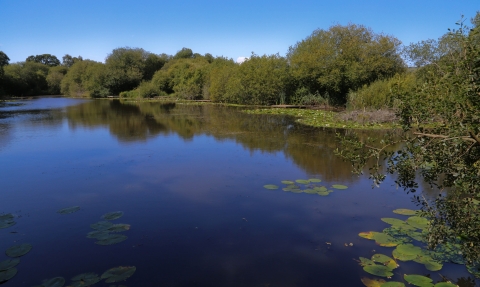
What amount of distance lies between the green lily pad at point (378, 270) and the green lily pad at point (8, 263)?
193 inches

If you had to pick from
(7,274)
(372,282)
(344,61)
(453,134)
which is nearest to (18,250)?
(7,274)

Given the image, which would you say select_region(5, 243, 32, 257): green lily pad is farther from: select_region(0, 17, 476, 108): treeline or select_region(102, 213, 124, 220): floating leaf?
select_region(0, 17, 476, 108): treeline

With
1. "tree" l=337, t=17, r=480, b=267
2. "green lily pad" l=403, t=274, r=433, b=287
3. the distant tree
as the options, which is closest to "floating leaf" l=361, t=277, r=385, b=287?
"green lily pad" l=403, t=274, r=433, b=287

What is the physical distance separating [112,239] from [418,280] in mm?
4544

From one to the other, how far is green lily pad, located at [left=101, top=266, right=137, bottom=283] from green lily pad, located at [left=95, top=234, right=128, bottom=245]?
2.71ft

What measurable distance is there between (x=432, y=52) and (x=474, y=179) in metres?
24.0

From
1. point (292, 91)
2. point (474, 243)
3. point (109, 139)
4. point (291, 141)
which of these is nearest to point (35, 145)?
point (109, 139)

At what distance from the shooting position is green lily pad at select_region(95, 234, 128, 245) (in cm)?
548

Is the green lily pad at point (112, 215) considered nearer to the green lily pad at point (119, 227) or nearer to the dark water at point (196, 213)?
the dark water at point (196, 213)

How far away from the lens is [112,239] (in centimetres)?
557

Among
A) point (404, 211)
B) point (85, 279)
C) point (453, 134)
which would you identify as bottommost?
point (85, 279)

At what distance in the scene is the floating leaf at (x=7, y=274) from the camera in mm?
4457

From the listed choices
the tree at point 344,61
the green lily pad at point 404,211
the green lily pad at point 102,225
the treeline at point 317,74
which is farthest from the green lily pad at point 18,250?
the tree at point 344,61

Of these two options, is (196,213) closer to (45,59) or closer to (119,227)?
(119,227)
